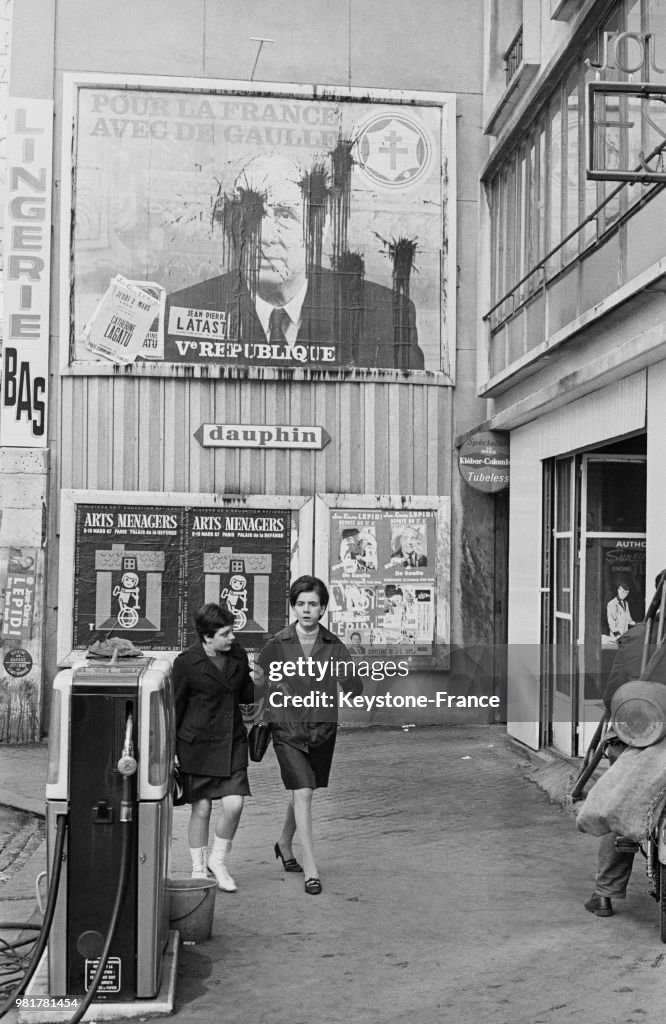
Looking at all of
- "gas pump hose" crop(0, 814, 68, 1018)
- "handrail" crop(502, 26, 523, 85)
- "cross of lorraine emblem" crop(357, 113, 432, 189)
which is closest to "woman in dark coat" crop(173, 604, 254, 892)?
"gas pump hose" crop(0, 814, 68, 1018)

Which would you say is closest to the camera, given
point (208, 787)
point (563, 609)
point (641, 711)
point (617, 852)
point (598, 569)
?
point (641, 711)

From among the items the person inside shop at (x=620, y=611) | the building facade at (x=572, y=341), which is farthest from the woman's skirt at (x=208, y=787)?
the person inside shop at (x=620, y=611)

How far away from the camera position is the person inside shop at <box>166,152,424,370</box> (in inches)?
526

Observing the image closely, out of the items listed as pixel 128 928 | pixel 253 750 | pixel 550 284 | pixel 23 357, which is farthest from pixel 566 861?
pixel 23 357

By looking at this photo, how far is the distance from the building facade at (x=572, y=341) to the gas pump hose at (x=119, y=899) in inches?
180

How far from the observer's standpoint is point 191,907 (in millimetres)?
5832

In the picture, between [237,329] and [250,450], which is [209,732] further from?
[237,329]

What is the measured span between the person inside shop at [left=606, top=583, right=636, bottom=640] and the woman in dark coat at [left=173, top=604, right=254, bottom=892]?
495cm

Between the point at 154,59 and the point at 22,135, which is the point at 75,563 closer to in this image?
the point at 22,135

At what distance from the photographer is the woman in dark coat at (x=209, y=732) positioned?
6535 millimetres

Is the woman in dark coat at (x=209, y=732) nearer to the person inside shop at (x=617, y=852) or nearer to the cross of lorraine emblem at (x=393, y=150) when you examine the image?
the person inside shop at (x=617, y=852)

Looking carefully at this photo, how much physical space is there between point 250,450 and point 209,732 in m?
7.09

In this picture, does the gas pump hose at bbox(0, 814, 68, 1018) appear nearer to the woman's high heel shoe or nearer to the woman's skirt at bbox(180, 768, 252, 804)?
the woman's skirt at bbox(180, 768, 252, 804)

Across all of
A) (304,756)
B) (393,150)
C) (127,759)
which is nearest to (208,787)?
(304,756)
